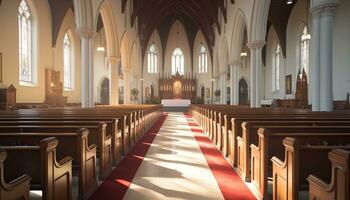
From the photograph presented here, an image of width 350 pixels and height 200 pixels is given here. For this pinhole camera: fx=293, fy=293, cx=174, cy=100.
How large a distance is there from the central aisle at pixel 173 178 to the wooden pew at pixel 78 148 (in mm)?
237

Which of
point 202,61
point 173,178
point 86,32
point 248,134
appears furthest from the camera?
point 202,61

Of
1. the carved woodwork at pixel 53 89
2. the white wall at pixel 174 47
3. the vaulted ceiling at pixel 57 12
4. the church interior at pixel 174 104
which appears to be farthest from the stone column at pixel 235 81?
the white wall at pixel 174 47

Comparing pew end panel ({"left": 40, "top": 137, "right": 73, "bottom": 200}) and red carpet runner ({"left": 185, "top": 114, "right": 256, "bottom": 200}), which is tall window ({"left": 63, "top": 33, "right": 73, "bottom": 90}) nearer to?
red carpet runner ({"left": 185, "top": 114, "right": 256, "bottom": 200})

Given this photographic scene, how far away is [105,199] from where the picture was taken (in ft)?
12.4

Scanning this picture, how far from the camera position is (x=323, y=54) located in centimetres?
895

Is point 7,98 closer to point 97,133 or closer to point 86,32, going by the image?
point 86,32

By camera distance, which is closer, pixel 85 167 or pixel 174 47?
pixel 85 167

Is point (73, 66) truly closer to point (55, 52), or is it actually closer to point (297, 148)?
point (55, 52)

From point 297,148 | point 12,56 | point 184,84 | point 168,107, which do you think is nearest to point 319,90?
point 297,148

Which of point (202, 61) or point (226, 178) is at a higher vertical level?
point (202, 61)

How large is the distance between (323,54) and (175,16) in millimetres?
28880

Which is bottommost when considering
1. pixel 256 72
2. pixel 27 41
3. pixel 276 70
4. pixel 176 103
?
pixel 176 103

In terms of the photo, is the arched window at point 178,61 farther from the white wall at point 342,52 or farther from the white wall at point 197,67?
the white wall at point 342,52

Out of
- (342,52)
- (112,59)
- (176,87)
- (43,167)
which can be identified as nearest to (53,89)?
(112,59)
